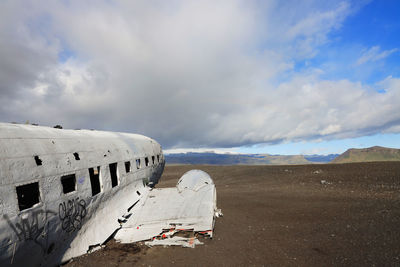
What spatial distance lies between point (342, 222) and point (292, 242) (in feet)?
12.8

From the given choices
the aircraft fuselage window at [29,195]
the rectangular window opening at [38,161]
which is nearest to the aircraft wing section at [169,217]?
the aircraft fuselage window at [29,195]

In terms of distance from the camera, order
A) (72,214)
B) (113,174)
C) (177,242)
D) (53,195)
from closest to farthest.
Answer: (53,195) → (72,214) → (177,242) → (113,174)

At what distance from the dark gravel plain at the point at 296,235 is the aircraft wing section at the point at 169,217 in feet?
2.01

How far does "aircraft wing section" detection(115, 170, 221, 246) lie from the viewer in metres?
10.2

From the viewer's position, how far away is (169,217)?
10.8m

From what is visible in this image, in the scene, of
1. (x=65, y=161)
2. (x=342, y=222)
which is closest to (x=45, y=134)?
(x=65, y=161)

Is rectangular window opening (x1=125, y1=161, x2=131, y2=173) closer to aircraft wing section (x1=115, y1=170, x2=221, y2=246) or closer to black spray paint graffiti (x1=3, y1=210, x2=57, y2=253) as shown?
aircraft wing section (x1=115, y1=170, x2=221, y2=246)

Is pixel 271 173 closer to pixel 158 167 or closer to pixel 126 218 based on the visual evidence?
pixel 158 167

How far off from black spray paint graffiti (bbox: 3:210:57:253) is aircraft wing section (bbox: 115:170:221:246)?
13.0ft

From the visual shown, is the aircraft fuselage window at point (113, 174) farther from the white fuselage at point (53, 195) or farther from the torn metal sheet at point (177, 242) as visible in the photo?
the torn metal sheet at point (177, 242)

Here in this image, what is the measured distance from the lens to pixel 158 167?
20625 millimetres

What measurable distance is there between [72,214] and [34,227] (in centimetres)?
171

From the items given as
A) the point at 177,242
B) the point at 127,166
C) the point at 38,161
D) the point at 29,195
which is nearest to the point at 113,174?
the point at 127,166

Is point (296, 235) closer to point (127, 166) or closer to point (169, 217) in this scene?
point (169, 217)
